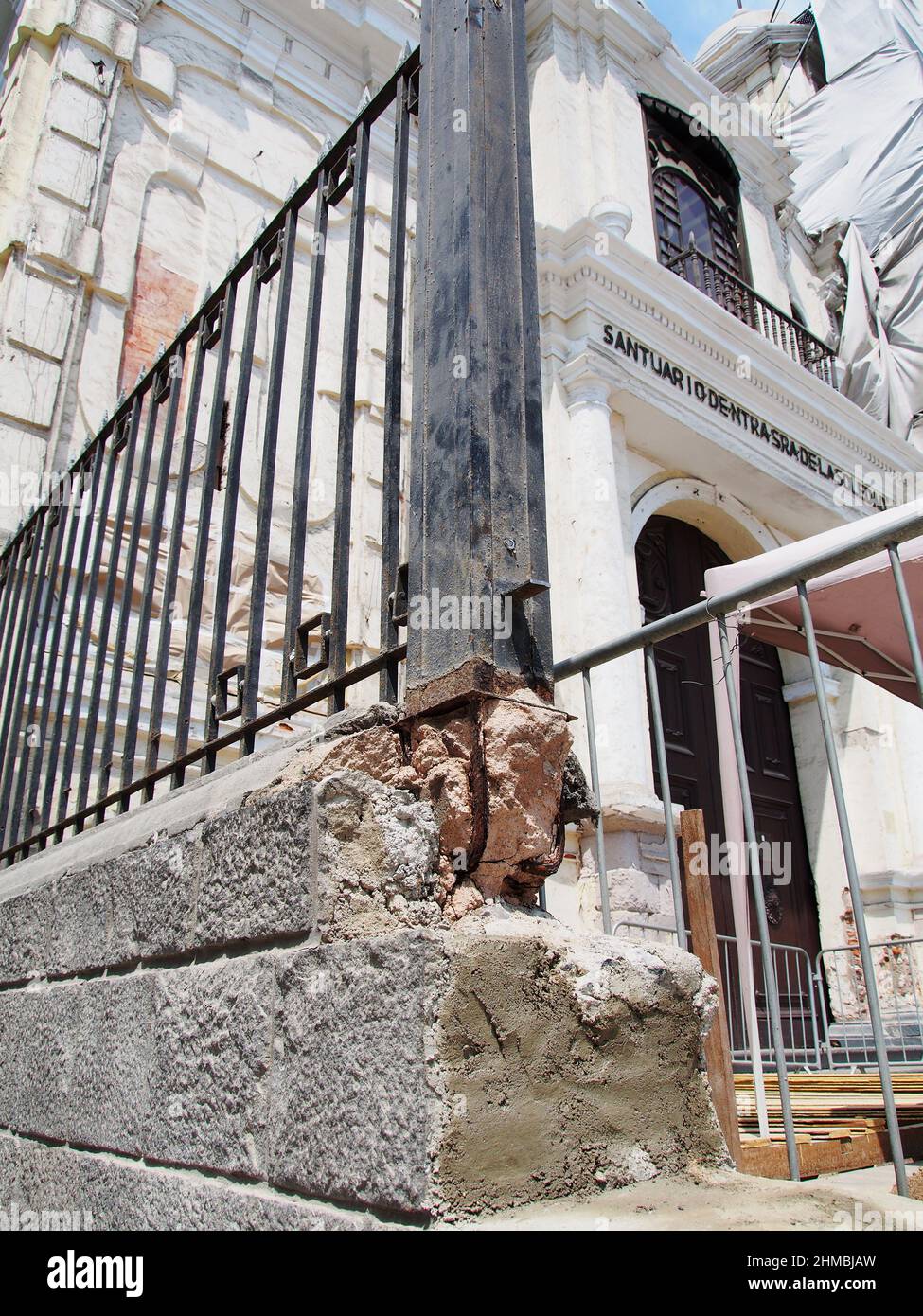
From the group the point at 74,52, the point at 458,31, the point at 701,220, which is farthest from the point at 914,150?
the point at 458,31

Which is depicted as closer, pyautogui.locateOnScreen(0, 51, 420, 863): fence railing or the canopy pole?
the canopy pole

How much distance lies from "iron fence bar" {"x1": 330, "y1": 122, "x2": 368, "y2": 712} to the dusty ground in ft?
2.97

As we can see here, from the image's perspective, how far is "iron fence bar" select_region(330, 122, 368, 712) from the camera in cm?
180

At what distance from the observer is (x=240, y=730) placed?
1.99 metres

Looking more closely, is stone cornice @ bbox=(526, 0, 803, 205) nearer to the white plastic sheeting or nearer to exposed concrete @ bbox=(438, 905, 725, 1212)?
the white plastic sheeting

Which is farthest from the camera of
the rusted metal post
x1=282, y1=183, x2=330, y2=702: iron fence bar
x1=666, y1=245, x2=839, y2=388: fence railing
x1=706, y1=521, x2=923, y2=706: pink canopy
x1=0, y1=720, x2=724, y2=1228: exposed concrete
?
x1=666, y1=245, x2=839, y2=388: fence railing

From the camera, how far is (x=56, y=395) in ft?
17.1

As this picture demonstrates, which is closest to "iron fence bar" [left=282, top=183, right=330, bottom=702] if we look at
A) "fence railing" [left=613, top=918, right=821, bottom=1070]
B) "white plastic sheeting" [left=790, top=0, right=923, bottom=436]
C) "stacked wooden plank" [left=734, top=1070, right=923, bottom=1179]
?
"stacked wooden plank" [left=734, top=1070, right=923, bottom=1179]

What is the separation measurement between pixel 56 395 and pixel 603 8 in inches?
262

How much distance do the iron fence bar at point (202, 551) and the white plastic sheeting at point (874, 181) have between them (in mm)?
9766

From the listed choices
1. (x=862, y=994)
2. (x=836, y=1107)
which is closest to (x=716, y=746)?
(x=862, y=994)

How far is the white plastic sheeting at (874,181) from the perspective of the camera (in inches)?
430

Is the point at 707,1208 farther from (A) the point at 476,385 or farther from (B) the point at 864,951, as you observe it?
(A) the point at 476,385

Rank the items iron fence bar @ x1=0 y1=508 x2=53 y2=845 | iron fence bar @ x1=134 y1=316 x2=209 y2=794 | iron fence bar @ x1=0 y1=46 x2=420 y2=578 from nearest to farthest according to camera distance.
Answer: iron fence bar @ x1=0 y1=46 x2=420 y2=578 → iron fence bar @ x1=134 y1=316 x2=209 y2=794 → iron fence bar @ x1=0 y1=508 x2=53 y2=845
